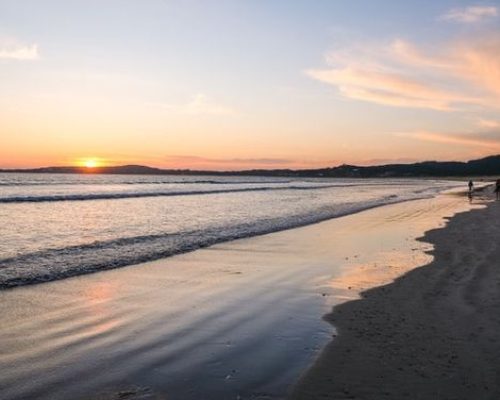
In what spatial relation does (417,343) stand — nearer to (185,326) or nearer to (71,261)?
(185,326)

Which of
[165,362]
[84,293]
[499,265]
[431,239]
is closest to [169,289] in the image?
[84,293]

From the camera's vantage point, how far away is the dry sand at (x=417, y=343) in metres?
5.23

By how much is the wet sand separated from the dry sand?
10cm

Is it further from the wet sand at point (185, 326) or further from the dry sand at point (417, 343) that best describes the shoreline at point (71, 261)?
the dry sand at point (417, 343)

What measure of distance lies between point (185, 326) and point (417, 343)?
3.05 meters

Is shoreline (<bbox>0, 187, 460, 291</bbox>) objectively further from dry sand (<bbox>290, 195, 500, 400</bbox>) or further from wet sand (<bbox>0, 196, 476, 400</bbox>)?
dry sand (<bbox>290, 195, 500, 400</bbox>)

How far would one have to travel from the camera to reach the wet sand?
17.5ft

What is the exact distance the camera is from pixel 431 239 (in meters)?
17.8

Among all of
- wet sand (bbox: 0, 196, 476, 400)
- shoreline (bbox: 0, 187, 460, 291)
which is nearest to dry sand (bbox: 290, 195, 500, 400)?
wet sand (bbox: 0, 196, 476, 400)

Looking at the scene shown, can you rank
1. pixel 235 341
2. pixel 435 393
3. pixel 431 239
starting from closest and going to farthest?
pixel 435 393 → pixel 235 341 → pixel 431 239

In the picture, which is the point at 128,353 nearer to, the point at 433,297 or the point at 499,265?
Result: the point at 433,297

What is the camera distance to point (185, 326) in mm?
7445

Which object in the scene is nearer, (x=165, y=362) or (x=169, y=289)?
(x=165, y=362)

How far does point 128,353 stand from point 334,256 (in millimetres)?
8794
